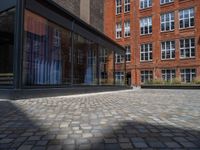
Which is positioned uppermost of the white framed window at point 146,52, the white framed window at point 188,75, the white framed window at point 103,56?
the white framed window at point 146,52

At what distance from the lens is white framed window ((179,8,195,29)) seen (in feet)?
97.7

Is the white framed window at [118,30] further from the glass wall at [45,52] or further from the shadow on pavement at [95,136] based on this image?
the shadow on pavement at [95,136]

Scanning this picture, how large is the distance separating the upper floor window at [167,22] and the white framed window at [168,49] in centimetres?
194

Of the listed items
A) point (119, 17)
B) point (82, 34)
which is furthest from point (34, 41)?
point (119, 17)

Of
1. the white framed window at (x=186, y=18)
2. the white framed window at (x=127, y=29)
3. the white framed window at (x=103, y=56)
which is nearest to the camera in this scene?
the white framed window at (x=103, y=56)

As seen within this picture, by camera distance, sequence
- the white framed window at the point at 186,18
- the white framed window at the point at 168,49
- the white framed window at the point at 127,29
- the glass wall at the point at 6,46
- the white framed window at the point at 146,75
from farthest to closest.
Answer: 1. the white framed window at the point at 127,29
2. the white framed window at the point at 146,75
3. the white framed window at the point at 168,49
4. the white framed window at the point at 186,18
5. the glass wall at the point at 6,46

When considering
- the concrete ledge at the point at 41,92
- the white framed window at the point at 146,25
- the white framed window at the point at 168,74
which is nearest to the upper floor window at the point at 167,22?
the white framed window at the point at 146,25

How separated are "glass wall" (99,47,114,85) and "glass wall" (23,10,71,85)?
4.91 meters

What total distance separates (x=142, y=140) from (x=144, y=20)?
32.5 metres

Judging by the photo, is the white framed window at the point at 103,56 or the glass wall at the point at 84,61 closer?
the glass wall at the point at 84,61

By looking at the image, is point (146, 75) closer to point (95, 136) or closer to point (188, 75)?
point (188, 75)

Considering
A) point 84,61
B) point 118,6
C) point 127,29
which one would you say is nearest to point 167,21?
point 127,29

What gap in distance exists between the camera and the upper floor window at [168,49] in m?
30.7

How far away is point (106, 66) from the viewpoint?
18.3m
